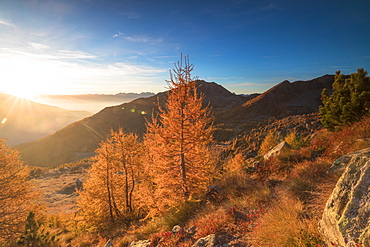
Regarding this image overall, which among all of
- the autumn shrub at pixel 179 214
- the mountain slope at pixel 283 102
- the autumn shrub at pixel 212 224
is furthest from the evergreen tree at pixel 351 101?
the mountain slope at pixel 283 102

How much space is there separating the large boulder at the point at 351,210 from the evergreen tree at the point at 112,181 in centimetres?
1138

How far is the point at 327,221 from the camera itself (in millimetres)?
3025

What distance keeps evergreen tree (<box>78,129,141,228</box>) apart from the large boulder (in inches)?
448

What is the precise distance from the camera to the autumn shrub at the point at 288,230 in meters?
3.42

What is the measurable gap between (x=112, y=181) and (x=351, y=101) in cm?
1764

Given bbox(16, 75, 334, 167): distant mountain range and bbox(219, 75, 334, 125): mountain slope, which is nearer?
bbox(16, 75, 334, 167): distant mountain range

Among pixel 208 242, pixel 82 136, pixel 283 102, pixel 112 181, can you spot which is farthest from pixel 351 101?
pixel 82 136

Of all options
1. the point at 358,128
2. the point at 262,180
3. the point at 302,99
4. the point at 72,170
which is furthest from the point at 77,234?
the point at 302,99

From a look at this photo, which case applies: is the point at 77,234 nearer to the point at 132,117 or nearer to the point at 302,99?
the point at 132,117

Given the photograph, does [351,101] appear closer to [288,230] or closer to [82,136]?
[288,230]

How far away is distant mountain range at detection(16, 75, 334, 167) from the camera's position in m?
63.4

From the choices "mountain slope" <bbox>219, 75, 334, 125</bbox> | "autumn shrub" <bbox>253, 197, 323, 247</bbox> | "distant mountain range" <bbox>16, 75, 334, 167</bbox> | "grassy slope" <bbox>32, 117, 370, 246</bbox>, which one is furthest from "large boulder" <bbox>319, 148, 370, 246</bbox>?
"mountain slope" <bbox>219, 75, 334, 125</bbox>

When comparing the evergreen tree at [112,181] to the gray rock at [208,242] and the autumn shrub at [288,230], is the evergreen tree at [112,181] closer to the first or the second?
the gray rock at [208,242]

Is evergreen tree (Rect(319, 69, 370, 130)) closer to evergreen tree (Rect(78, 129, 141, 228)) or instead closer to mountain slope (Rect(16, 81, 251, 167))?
evergreen tree (Rect(78, 129, 141, 228))
